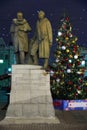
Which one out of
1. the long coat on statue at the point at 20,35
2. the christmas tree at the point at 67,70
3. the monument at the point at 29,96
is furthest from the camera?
the christmas tree at the point at 67,70

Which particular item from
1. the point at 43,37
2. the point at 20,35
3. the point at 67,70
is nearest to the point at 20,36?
the point at 20,35

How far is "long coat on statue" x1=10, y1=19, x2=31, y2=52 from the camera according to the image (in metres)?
11.1

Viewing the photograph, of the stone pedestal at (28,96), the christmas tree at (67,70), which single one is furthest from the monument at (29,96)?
the christmas tree at (67,70)

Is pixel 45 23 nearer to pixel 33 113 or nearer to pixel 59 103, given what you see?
pixel 33 113

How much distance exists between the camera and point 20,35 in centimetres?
1112

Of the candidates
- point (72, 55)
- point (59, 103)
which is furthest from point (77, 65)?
point (59, 103)

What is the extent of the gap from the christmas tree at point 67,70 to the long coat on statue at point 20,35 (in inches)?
169

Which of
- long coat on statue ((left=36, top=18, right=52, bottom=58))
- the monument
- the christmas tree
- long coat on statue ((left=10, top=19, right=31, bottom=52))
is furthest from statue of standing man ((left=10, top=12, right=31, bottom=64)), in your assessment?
the christmas tree

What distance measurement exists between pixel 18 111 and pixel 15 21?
250 centimetres

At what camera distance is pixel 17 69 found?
35.0 ft

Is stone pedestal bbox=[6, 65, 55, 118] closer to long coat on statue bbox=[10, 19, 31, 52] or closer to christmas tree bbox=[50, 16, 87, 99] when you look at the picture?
long coat on statue bbox=[10, 19, 31, 52]

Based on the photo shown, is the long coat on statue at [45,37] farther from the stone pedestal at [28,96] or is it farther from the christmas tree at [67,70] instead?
the christmas tree at [67,70]

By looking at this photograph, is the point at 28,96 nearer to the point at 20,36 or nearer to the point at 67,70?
the point at 20,36

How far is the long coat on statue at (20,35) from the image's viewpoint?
36.4ft
